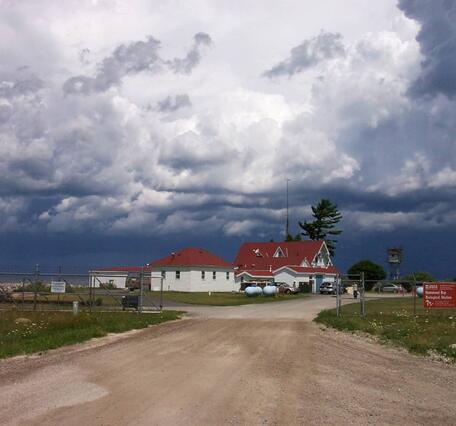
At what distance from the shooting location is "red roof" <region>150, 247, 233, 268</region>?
67688mm

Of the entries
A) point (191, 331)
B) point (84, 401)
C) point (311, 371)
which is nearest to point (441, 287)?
point (191, 331)

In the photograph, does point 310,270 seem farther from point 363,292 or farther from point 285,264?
point 363,292

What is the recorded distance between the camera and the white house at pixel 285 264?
242 feet

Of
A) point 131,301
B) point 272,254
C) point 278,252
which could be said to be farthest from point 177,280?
point 131,301

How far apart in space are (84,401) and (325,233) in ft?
326

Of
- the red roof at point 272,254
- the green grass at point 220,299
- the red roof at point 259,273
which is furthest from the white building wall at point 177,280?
the red roof at point 272,254

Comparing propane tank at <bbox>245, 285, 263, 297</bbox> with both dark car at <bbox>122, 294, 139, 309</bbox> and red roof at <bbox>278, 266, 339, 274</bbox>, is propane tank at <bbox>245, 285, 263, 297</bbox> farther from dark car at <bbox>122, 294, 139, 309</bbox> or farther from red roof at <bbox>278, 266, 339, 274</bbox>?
dark car at <bbox>122, 294, 139, 309</bbox>

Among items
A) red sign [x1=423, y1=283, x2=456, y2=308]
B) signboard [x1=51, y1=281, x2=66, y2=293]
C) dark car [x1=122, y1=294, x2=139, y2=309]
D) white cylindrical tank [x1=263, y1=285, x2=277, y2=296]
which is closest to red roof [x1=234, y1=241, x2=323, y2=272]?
white cylindrical tank [x1=263, y1=285, x2=277, y2=296]

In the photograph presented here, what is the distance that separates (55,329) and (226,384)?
37.0ft

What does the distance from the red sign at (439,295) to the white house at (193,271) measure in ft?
136

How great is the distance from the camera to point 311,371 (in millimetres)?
13117

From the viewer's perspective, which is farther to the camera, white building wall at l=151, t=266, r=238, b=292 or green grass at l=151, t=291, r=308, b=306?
white building wall at l=151, t=266, r=238, b=292

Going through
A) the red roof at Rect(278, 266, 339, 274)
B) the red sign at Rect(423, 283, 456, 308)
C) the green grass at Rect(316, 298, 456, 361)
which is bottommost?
the green grass at Rect(316, 298, 456, 361)

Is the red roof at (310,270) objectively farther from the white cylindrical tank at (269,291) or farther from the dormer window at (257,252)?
the white cylindrical tank at (269,291)
